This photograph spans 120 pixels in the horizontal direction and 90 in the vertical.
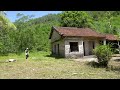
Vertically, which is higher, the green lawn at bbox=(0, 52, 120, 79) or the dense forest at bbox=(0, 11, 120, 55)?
the dense forest at bbox=(0, 11, 120, 55)

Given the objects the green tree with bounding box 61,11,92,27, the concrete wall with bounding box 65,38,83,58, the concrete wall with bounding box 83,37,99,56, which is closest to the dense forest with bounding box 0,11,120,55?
the green tree with bounding box 61,11,92,27

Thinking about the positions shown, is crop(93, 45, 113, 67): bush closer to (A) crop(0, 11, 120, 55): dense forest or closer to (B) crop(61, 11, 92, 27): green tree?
(A) crop(0, 11, 120, 55): dense forest

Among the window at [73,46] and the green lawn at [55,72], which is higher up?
the window at [73,46]

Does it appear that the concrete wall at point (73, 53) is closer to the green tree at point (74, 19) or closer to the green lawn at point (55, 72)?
the green lawn at point (55, 72)

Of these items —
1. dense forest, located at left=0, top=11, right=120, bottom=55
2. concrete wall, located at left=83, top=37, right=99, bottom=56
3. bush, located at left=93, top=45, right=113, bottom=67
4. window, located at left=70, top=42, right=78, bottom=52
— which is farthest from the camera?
dense forest, located at left=0, top=11, right=120, bottom=55

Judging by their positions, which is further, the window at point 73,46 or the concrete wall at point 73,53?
the window at point 73,46

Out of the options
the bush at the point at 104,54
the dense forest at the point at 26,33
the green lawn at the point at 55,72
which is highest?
the dense forest at the point at 26,33

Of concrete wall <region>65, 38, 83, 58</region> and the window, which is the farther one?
the window

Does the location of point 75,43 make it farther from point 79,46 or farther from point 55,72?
point 55,72

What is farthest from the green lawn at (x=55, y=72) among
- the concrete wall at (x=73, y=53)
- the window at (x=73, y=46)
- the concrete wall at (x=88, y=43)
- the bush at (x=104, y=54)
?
the concrete wall at (x=88, y=43)
